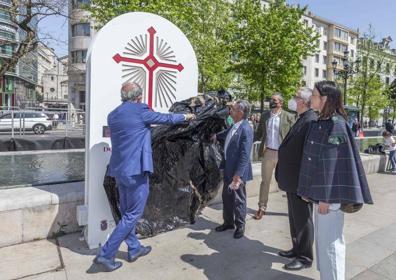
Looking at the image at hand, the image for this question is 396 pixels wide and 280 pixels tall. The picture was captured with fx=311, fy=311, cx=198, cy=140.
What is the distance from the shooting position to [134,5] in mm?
11961

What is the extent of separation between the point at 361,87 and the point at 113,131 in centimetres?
3490

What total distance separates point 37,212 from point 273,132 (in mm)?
3230

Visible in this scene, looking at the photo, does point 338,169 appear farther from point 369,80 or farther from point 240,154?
A: point 369,80

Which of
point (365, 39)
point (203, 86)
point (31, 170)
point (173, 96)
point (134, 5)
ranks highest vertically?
point (365, 39)

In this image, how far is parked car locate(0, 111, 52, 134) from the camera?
14.1 m

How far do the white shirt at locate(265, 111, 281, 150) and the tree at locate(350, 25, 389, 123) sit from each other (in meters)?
28.4

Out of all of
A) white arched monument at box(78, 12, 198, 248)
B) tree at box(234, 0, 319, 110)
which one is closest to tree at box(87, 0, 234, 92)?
tree at box(234, 0, 319, 110)

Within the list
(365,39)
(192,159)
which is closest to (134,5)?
(192,159)

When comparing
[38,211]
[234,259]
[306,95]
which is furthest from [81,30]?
[234,259]

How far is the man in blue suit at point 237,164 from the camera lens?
378 centimetres

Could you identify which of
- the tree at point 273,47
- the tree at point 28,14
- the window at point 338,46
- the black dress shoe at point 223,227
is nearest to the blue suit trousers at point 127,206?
the black dress shoe at point 223,227

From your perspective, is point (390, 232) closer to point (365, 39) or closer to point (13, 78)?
point (365, 39)

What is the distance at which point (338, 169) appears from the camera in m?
2.41

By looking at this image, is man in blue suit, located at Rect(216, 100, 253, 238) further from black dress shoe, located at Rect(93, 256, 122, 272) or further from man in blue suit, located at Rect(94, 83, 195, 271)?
black dress shoe, located at Rect(93, 256, 122, 272)
